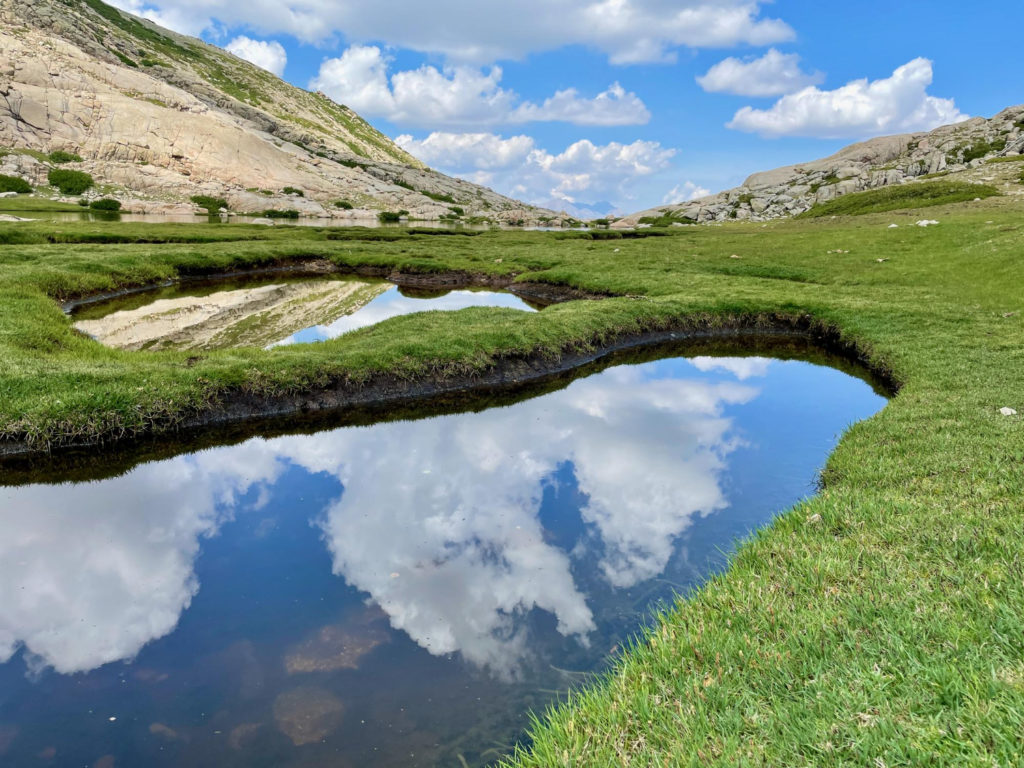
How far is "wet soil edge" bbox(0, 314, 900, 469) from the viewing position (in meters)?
17.5

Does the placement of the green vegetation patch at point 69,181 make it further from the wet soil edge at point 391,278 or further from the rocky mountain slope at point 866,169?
the rocky mountain slope at point 866,169

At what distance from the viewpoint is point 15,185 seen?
359 feet

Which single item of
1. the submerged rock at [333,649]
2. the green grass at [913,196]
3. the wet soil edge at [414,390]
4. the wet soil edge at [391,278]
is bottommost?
the submerged rock at [333,649]

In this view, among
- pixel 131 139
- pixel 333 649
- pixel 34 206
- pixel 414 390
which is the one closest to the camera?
pixel 333 649

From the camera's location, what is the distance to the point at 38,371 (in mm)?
17938

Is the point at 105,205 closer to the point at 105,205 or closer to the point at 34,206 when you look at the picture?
the point at 105,205

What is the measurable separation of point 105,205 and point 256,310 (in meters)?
98.4

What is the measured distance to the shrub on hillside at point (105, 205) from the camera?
107806 millimetres

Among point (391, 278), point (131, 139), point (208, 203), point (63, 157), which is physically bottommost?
point (391, 278)

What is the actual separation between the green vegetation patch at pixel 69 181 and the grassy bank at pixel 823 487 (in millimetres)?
95572

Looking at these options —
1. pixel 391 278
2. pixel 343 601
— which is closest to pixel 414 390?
pixel 343 601

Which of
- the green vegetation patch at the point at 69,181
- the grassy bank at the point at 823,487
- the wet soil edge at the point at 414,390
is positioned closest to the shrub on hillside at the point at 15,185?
the green vegetation patch at the point at 69,181

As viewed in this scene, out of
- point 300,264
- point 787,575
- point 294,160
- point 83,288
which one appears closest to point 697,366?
point 787,575

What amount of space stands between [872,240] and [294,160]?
173551mm
